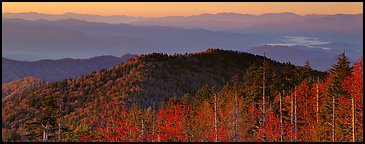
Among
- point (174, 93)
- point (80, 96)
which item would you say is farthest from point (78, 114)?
point (174, 93)

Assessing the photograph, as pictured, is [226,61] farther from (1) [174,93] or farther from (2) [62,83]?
(2) [62,83]

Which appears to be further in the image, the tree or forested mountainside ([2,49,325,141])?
forested mountainside ([2,49,325,141])

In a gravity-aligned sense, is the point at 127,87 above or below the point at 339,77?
below

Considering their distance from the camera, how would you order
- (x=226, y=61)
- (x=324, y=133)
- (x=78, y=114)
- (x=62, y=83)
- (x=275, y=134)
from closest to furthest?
(x=324, y=133) < (x=275, y=134) < (x=78, y=114) < (x=62, y=83) < (x=226, y=61)

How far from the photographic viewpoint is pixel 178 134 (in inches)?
2085

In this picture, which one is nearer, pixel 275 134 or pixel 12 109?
pixel 275 134

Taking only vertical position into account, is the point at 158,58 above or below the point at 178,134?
above

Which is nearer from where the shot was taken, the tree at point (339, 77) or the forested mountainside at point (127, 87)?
the tree at point (339, 77)

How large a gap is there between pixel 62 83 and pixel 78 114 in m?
40.9

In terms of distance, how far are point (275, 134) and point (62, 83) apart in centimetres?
10874

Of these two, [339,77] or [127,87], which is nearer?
[339,77]

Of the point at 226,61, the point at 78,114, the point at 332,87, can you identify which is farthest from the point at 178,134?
the point at 226,61

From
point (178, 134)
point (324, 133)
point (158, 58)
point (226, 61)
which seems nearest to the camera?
point (324, 133)

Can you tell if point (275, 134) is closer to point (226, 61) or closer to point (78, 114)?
point (78, 114)
